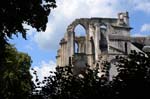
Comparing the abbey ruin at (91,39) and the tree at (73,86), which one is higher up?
the abbey ruin at (91,39)

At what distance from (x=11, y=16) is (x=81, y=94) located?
14.2ft

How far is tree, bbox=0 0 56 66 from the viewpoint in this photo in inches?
702

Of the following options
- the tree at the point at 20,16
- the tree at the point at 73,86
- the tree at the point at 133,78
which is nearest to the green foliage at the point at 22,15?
the tree at the point at 20,16

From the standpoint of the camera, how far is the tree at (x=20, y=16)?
58.5 feet

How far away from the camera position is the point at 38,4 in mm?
18438

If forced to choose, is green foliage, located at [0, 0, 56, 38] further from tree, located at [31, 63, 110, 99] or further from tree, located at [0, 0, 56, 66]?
tree, located at [31, 63, 110, 99]

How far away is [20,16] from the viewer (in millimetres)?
18375

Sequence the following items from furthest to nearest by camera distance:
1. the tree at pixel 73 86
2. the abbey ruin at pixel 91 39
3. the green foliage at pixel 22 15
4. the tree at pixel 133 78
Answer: the abbey ruin at pixel 91 39 < the green foliage at pixel 22 15 < the tree at pixel 73 86 < the tree at pixel 133 78

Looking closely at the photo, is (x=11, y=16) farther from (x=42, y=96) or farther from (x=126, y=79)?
(x=126, y=79)

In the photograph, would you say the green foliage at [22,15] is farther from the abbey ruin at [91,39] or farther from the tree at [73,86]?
the abbey ruin at [91,39]

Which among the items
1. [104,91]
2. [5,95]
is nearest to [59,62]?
[5,95]

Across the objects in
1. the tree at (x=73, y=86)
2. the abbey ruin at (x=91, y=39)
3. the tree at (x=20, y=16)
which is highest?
the abbey ruin at (x=91, y=39)

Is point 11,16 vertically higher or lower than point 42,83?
higher

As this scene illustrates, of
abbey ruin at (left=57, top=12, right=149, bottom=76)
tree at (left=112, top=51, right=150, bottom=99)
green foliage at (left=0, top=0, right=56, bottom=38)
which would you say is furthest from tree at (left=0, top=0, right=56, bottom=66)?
abbey ruin at (left=57, top=12, right=149, bottom=76)
